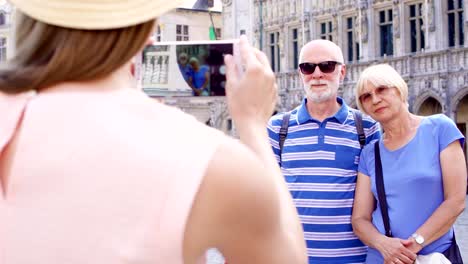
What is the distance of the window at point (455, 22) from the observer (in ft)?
62.8

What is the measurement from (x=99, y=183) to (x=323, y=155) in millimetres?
2532

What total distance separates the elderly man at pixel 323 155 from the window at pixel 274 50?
22.3 metres

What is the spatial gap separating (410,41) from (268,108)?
20054mm

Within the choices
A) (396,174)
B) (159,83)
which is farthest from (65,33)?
(396,174)

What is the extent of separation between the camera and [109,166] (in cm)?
98

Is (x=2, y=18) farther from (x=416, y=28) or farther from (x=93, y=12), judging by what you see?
(x=93, y=12)

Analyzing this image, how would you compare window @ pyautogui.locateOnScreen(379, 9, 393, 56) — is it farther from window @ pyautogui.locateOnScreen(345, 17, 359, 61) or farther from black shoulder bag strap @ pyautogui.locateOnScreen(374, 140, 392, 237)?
black shoulder bag strap @ pyautogui.locateOnScreen(374, 140, 392, 237)

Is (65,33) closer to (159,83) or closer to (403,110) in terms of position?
(159,83)

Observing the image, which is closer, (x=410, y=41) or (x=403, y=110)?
(x=403, y=110)

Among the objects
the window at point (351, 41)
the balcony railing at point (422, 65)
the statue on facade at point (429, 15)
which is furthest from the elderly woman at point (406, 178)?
the window at point (351, 41)

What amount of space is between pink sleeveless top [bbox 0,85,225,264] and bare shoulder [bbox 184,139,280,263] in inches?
0.7

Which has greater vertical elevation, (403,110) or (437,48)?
(437,48)

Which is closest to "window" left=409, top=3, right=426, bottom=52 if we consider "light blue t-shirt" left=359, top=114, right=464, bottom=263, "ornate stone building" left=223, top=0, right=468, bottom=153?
"ornate stone building" left=223, top=0, right=468, bottom=153

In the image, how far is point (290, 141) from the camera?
3.56 meters
